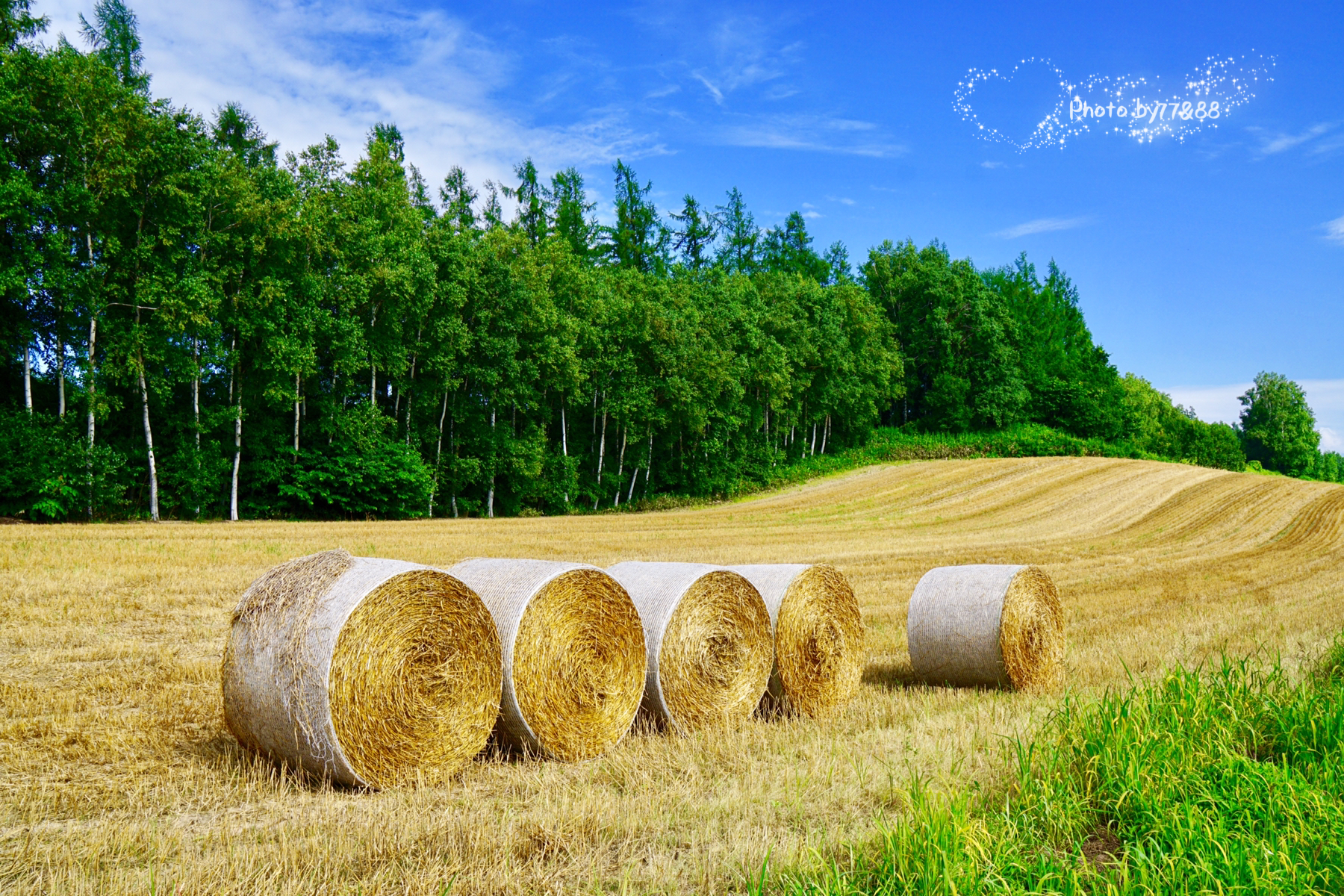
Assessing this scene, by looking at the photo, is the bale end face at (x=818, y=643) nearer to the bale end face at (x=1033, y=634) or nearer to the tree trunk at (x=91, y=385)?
the bale end face at (x=1033, y=634)

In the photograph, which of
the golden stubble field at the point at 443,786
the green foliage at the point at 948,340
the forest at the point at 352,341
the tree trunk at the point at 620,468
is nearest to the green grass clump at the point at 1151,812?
the golden stubble field at the point at 443,786

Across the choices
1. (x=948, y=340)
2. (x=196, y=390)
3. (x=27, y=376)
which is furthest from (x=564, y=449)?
(x=948, y=340)

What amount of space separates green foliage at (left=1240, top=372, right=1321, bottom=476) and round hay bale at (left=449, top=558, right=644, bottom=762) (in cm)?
10261

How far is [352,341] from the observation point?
29.9m

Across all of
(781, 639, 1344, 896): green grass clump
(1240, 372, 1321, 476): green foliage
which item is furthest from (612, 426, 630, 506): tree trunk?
(1240, 372, 1321, 476): green foliage

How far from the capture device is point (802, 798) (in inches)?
182

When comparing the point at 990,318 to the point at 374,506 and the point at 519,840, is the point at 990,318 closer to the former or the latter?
the point at 374,506

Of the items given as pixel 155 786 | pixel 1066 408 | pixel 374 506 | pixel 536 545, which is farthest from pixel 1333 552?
pixel 1066 408

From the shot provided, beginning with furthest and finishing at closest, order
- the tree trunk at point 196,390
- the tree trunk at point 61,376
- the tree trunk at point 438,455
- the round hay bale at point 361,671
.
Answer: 1. the tree trunk at point 438,455
2. the tree trunk at point 196,390
3. the tree trunk at point 61,376
4. the round hay bale at point 361,671

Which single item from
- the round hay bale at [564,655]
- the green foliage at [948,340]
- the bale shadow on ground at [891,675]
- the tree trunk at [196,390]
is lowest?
the bale shadow on ground at [891,675]

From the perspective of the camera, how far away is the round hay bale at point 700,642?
20.8 ft

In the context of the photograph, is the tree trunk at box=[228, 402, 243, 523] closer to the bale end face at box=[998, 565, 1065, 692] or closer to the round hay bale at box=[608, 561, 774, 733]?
the round hay bale at box=[608, 561, 774, 733]

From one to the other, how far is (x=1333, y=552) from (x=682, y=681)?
23558mm

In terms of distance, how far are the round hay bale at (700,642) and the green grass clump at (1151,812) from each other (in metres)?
2.35
